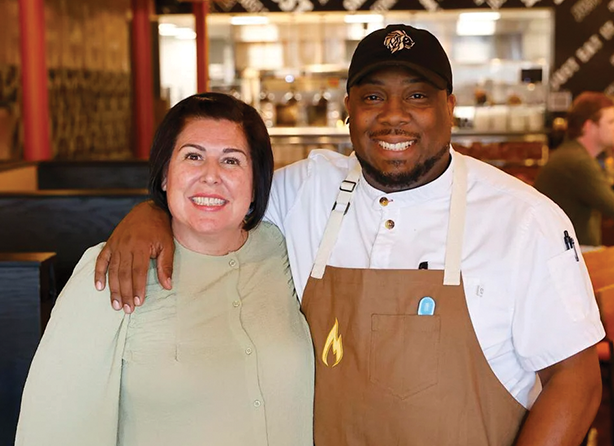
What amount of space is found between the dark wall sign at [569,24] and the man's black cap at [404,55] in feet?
28.9

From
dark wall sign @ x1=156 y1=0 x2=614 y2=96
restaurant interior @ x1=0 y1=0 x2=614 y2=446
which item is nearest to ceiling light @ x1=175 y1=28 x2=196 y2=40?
restaurant interior @ x1=0 y1=0 x2=614 y2=446

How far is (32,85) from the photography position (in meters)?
6.04

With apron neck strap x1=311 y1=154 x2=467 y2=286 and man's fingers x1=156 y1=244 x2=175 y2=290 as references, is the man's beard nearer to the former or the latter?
apron neck strap x1=311 y1=154 x2=467 y2=286

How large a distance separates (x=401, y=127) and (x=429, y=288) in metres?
0.33

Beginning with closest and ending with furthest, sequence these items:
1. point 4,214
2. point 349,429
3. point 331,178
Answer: point 349,429 → point 331,178 → point 4,214

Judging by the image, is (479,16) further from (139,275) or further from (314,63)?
(139,275)

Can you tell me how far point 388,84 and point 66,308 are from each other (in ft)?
2.55

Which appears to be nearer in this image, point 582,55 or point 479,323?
point 479,323

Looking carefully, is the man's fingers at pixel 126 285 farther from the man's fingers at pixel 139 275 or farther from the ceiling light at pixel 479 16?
the ceiling light at pixel 479 16

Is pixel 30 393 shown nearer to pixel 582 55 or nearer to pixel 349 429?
pixel 349 429

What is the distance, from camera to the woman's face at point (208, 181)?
67.8 inches

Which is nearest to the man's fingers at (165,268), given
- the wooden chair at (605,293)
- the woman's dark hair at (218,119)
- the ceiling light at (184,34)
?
the woman's dark hair at (218,119)

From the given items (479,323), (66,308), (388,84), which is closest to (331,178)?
(388,84)

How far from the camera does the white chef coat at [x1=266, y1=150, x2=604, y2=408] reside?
1616 mm
